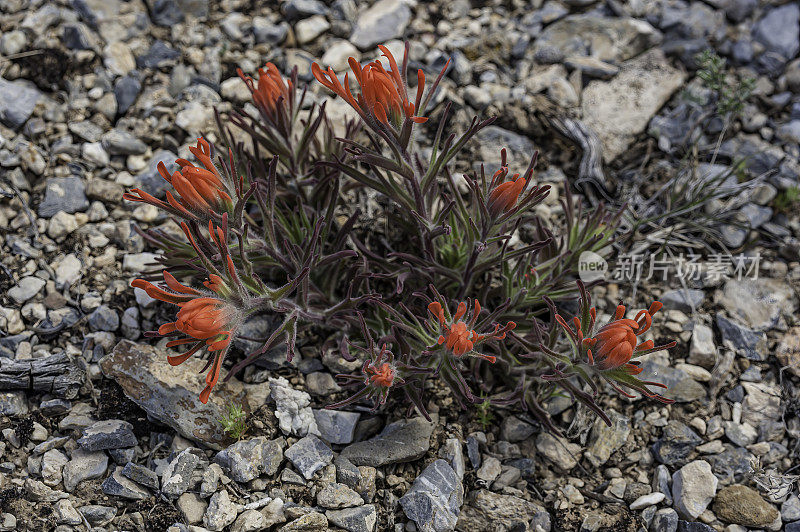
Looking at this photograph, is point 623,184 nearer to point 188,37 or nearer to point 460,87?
point 460,87

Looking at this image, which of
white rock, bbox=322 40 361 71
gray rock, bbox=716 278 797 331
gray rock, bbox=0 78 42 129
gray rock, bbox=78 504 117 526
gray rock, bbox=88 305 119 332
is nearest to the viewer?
gray rock, bbox=78 504 117 526

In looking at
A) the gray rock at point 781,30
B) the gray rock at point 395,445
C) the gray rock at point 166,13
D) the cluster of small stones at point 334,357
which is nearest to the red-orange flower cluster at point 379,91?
the cluster of small stones at point 334,357

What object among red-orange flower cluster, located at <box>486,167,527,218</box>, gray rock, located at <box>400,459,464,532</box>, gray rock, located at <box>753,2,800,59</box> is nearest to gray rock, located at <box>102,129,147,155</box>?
red-orange flower cluster, located at <box>486,167,527,218</box>

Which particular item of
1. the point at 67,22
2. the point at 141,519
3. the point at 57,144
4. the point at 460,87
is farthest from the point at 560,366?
the point at 67,22

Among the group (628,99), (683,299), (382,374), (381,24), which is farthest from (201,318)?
(628,99)

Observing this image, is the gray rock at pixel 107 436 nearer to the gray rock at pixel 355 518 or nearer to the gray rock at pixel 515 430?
the gray rock at pixel 355 518

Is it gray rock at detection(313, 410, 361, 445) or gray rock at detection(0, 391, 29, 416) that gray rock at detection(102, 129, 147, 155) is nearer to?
gray rock at detection(0, 391, 29, 416)
